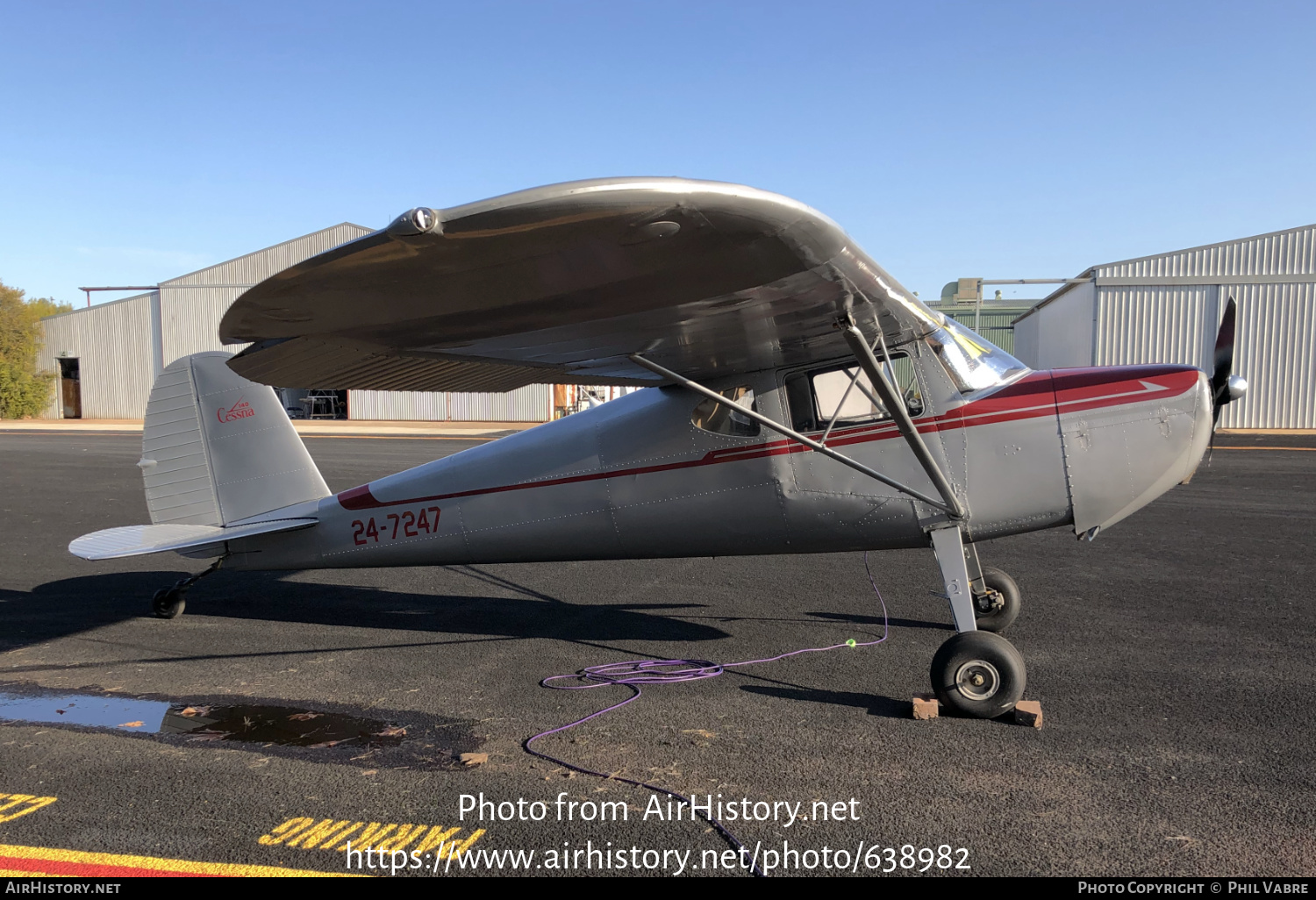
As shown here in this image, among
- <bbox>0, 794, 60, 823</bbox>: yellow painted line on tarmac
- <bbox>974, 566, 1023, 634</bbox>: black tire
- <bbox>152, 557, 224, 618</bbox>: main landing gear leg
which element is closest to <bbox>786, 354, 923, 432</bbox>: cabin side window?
<bbox>974, 566, 1023, 634</bbox>: black tire

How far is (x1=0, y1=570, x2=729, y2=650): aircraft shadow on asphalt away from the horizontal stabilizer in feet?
3.08

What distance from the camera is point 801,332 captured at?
482 centimetres

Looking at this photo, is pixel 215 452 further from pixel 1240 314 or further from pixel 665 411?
pixel 1240 314

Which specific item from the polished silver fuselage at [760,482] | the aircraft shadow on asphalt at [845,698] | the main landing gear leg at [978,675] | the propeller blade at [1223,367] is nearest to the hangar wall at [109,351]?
the polished silver fuselage at [760,482]

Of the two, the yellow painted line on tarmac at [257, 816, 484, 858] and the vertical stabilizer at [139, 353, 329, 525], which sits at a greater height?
the vertical stabilizer at [139, 353, 329, 525]

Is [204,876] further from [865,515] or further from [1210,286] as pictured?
[1210,286]

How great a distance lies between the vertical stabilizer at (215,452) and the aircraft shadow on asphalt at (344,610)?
3.47ft

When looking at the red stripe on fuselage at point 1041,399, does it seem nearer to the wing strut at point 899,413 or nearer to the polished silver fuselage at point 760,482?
the polished silver fuselage at point 760,482

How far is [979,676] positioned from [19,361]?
5289 cm

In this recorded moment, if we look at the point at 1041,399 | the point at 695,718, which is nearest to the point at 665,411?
the point at 695,718

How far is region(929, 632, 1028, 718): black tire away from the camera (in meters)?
4.48

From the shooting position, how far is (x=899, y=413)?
480cm

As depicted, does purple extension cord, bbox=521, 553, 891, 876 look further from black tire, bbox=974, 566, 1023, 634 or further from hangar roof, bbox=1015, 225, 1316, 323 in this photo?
hangar roof, bbox=1015, 225, 1316, 323

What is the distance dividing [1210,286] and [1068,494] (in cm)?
3179
